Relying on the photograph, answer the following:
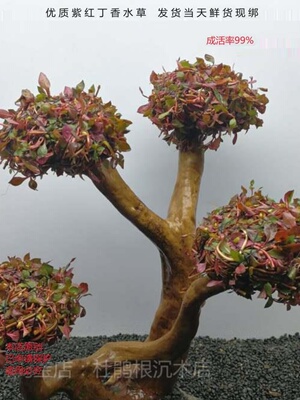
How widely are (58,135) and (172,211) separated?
1.29ft

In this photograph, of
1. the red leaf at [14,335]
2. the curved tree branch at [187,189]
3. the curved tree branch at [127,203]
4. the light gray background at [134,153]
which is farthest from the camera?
the light gray background at [134,153]

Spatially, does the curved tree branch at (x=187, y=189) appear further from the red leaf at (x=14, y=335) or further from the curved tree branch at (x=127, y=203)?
the red leaf at (x=14, y=335)

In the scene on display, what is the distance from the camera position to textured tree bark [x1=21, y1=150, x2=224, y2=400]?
3.76 feet

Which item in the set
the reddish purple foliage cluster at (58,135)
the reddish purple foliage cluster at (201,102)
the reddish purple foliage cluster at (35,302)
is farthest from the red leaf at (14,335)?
the reddish purple foliage cluster at (201,102)

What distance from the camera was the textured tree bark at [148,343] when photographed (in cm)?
115

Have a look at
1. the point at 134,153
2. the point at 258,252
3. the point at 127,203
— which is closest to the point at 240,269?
the point at 258,252

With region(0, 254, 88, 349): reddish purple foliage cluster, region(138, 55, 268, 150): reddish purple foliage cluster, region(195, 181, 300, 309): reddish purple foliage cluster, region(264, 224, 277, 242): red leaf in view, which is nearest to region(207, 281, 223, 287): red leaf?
region(195, 181, 300, 309): reddish purple foliage cluster

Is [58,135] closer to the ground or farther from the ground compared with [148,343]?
farther from the ground

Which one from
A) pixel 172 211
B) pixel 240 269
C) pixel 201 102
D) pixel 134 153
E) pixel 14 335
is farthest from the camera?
pixel 134 153

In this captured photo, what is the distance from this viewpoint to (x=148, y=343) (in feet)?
3.98

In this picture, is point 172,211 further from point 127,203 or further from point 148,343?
point 148,343

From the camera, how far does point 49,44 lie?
151 centimetres

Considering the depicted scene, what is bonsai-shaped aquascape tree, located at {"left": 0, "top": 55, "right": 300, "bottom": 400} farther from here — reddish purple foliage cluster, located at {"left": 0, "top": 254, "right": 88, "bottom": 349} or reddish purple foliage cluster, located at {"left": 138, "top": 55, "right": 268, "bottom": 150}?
reddish purple foliage cluster, located at {"left": 0, "top": 254, "right": 88, "bottom": 349}

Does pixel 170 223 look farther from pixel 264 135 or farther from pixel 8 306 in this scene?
pixel 264 135
